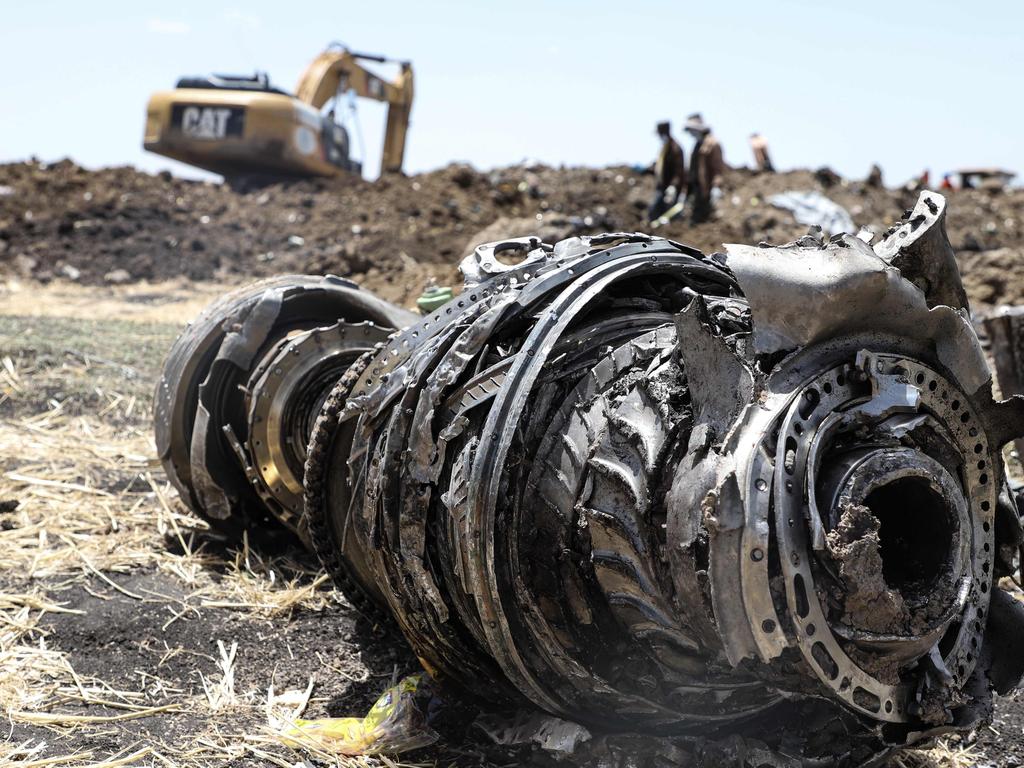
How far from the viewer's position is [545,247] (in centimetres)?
313

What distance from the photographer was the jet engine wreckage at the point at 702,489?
79.7 inches

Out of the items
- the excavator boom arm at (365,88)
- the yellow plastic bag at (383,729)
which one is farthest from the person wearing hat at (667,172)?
the yellow plastic bag at (383,729)

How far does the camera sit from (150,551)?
4.50 metres

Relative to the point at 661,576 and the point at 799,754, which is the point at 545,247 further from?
the point at 799,754

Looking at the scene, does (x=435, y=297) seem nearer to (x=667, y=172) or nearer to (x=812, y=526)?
(x=812, y=526)

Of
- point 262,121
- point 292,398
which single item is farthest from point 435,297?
point 262,121

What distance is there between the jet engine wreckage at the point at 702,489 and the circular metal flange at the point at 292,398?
0.75 m

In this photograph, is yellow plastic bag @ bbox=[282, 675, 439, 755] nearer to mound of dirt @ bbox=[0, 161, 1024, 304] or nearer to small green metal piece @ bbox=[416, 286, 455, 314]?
small green metal piece @ bbox=[416, 286, 455, 314]

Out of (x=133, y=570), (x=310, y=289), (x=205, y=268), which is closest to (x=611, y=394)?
(x=310, y=289)

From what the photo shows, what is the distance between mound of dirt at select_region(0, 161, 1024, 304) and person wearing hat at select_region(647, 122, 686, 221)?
1.78 feet

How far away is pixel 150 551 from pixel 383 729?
6.60 feet

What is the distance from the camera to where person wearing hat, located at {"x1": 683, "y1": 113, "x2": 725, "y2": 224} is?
12727 mm

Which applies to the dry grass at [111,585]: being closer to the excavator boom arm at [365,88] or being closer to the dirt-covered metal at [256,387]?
the dirt-covered metal at [256,387]

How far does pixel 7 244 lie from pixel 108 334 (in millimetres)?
7150
